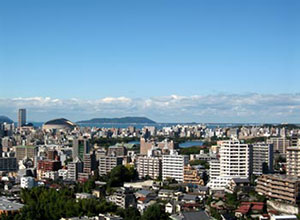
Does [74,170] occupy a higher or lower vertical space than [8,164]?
higher

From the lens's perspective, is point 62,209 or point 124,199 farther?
point 124,199

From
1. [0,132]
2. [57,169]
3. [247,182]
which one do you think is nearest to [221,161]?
[247,182]

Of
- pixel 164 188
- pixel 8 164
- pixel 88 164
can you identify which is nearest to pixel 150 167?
pixel 88 164

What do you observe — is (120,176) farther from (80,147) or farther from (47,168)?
(80,147)

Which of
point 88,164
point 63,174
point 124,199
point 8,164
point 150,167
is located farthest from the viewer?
point 8,164

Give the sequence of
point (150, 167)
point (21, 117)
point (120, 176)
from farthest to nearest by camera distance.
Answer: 1. point (21, 117)
2. point (150, 167)
3. point (120, 176)

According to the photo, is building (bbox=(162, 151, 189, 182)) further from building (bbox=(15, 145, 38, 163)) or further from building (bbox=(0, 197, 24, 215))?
building (bbox=(15, 145, 38, 163))

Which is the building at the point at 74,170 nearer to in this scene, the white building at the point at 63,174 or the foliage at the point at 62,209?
the white building at the point at 63,174
